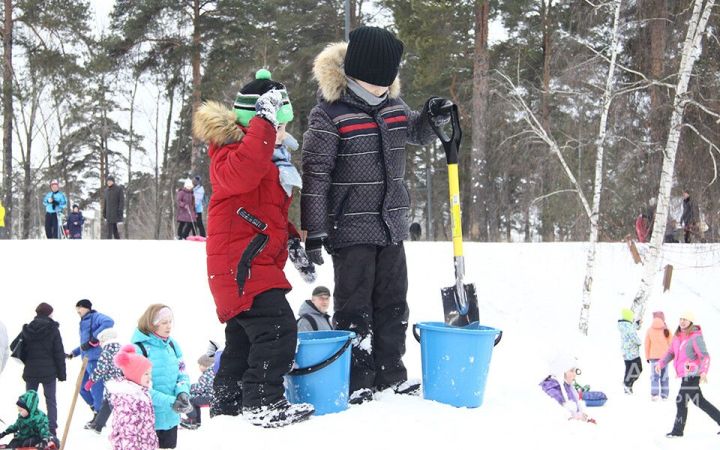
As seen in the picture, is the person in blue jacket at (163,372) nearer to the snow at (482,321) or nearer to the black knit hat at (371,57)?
the snow at (482,321)

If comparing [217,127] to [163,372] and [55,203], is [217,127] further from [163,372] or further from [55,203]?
[55,203]

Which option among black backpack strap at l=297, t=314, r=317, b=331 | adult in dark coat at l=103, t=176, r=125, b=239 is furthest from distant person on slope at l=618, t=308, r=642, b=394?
adult in dark coat at l=103, t=176, r=125, b=239

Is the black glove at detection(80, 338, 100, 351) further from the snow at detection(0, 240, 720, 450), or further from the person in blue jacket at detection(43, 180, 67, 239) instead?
the person in blue jacket at detection(43, 180, 67, 239)

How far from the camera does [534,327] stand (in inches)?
520

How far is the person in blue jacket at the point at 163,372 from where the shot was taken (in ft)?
14.8

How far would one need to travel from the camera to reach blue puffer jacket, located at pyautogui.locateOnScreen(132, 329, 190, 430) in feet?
14.9

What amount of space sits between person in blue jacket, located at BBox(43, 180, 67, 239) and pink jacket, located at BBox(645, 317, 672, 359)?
40.9 feet

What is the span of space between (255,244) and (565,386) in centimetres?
325

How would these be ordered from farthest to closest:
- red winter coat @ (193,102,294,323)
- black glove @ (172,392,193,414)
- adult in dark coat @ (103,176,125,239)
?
adult in dark coat @ (103,176,125,239), black glove @ (172,392,193,414), red winter coat @ (193,102,294,323)

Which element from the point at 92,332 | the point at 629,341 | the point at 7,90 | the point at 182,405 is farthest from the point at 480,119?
the point at 182,405

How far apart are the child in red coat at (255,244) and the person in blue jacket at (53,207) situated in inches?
536

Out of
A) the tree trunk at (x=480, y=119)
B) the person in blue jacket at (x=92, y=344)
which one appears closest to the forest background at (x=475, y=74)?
the tree trunk at (x=480, y=119)

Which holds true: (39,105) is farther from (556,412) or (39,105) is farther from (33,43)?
(556,412)

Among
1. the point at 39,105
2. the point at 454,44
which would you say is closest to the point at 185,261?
the point at 454,44
